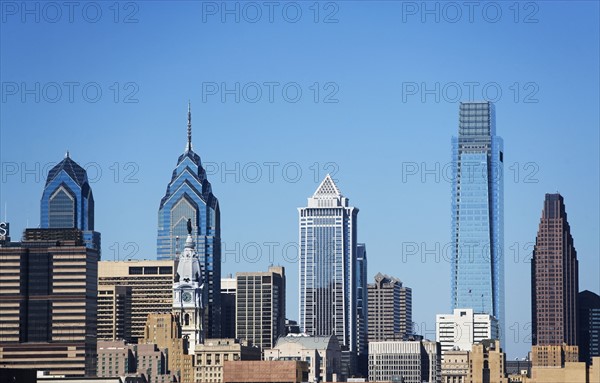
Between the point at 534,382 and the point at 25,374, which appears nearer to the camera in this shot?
the point at 25,374

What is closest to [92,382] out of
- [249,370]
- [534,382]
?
[249,370]

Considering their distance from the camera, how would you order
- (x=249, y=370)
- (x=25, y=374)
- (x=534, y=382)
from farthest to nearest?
(x=534, y=382), (x=249, y=370), (x=25, y=374)

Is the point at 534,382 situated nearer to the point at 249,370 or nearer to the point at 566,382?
the point at 566,382

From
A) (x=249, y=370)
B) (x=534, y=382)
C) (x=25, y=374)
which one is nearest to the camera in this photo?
(x=25, y=374)

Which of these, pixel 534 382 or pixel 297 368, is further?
pixel 534 382

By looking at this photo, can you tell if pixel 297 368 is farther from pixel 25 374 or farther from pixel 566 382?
pixel 25 374

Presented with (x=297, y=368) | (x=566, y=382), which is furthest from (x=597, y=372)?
(x=297, y=368)
